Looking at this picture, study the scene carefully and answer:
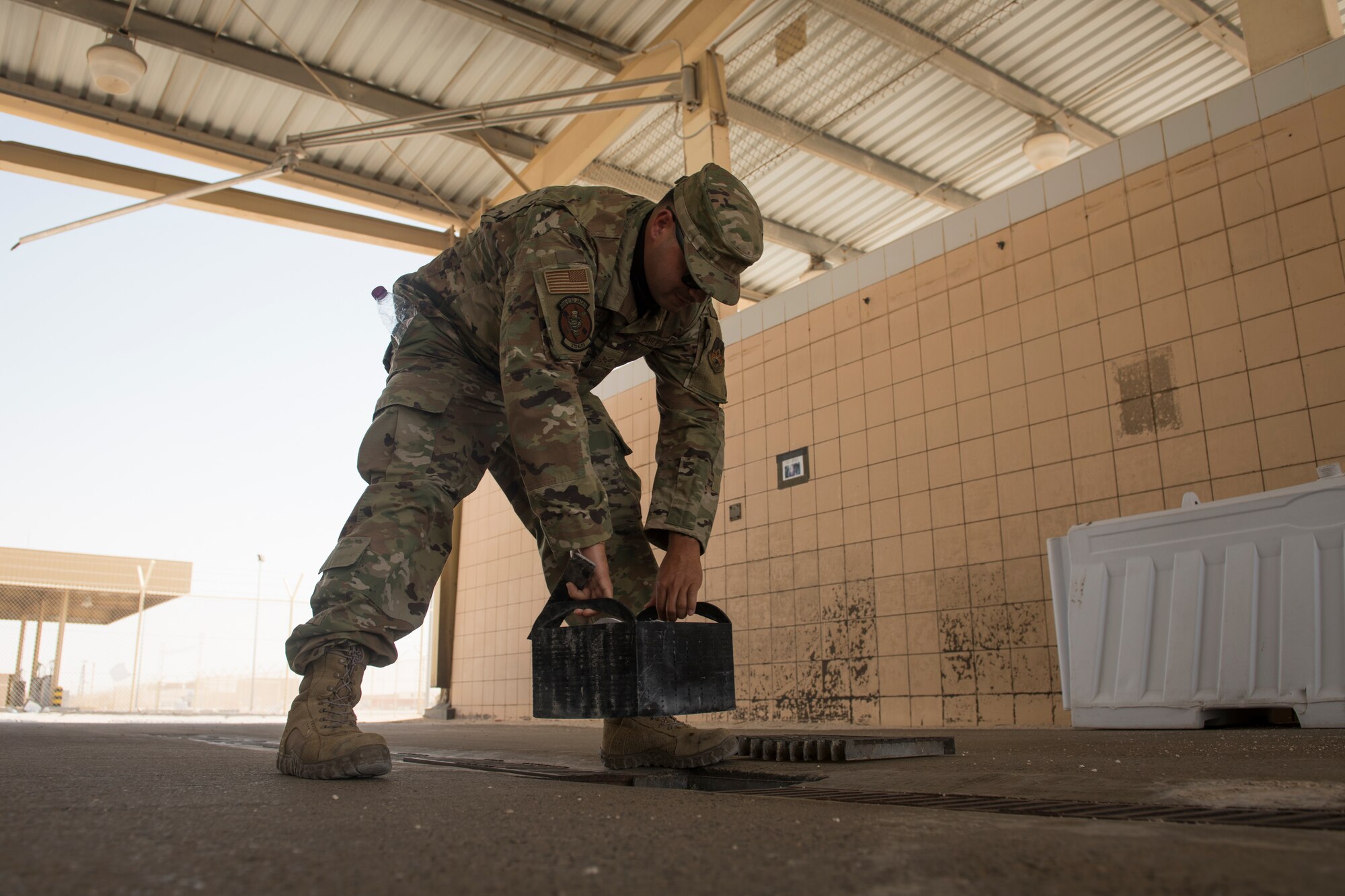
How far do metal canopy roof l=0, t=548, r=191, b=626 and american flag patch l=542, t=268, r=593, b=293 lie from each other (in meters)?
12.0

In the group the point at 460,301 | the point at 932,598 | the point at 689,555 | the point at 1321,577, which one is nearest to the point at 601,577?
the point at 689,555

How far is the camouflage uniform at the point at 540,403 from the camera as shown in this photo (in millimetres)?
1439

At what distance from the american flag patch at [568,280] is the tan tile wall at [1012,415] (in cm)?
251

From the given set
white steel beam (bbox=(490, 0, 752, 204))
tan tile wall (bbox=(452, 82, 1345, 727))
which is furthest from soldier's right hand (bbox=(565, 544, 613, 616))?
white steel beam (bbox=(490, 0, 752, 204))

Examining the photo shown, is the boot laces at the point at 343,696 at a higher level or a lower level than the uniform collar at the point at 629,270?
lower

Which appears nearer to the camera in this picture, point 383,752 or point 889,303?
point 383,752

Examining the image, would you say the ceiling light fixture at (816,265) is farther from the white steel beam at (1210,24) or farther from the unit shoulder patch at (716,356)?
the unit shoulder patch at (716,356)

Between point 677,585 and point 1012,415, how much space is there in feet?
8.32

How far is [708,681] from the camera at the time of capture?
60.4 inches

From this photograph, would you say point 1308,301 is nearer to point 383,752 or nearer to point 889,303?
point 889,303

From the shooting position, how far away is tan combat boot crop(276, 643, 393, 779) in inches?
51.2

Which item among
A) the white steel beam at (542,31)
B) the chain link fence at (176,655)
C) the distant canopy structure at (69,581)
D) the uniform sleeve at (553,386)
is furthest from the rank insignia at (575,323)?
the distant canopy structure at (69,581)

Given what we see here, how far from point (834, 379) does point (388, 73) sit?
321cm

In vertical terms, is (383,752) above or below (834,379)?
below
